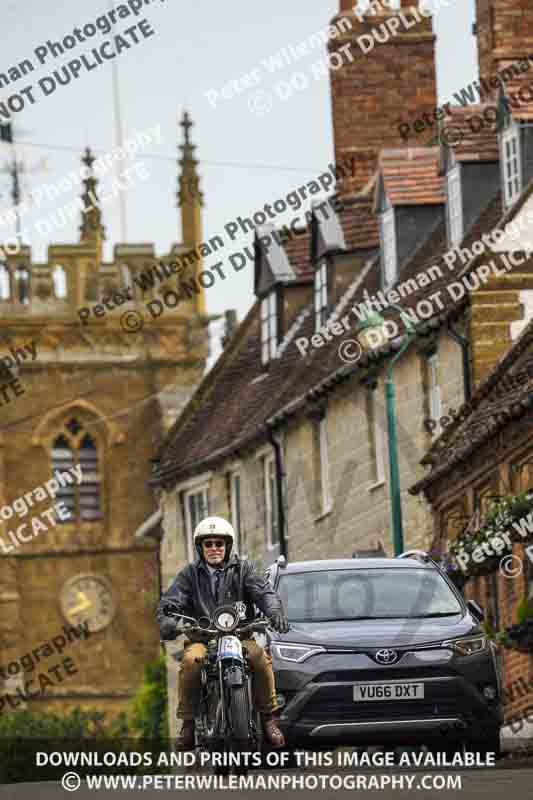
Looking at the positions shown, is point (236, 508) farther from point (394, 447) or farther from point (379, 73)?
point (394, 447)

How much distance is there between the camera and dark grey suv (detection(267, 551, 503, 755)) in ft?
60.7

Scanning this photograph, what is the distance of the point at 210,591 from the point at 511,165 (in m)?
18.9

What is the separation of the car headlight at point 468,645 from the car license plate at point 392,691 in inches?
16.1

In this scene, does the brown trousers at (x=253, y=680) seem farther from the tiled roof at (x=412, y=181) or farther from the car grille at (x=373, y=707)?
the tiled roof at (x=412, y=181)

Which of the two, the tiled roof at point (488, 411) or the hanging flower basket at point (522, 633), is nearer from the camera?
the hanging flower basket at point (522, 633)

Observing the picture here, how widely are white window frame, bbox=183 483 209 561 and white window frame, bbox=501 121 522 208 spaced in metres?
15.5

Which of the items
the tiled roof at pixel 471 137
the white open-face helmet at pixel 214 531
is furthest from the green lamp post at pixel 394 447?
the white open-face helmet at pixel 214 531

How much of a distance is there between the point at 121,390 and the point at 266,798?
66055mm

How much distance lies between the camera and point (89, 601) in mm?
82188

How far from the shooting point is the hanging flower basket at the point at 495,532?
982 inches

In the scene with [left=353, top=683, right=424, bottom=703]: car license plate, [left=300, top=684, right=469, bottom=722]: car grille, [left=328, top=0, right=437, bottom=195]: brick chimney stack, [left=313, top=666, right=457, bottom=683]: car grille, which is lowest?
[left=300, top=684, right=469, bottom=722]: car grille

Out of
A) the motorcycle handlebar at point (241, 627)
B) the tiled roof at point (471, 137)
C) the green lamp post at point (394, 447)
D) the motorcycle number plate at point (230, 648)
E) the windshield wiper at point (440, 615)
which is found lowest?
the motorcycle number plate at point (230, 648)

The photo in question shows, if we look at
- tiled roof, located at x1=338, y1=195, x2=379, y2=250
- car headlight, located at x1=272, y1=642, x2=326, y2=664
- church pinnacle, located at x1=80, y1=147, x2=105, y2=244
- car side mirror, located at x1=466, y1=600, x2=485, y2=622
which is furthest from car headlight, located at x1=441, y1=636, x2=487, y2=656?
church pinnacle, located at x1=80, y1=147, x2=105, y2=244

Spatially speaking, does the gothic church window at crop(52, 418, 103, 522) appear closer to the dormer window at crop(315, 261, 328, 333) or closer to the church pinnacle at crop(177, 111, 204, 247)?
the church pinnacle at crop(177, 111, 204, 247)
